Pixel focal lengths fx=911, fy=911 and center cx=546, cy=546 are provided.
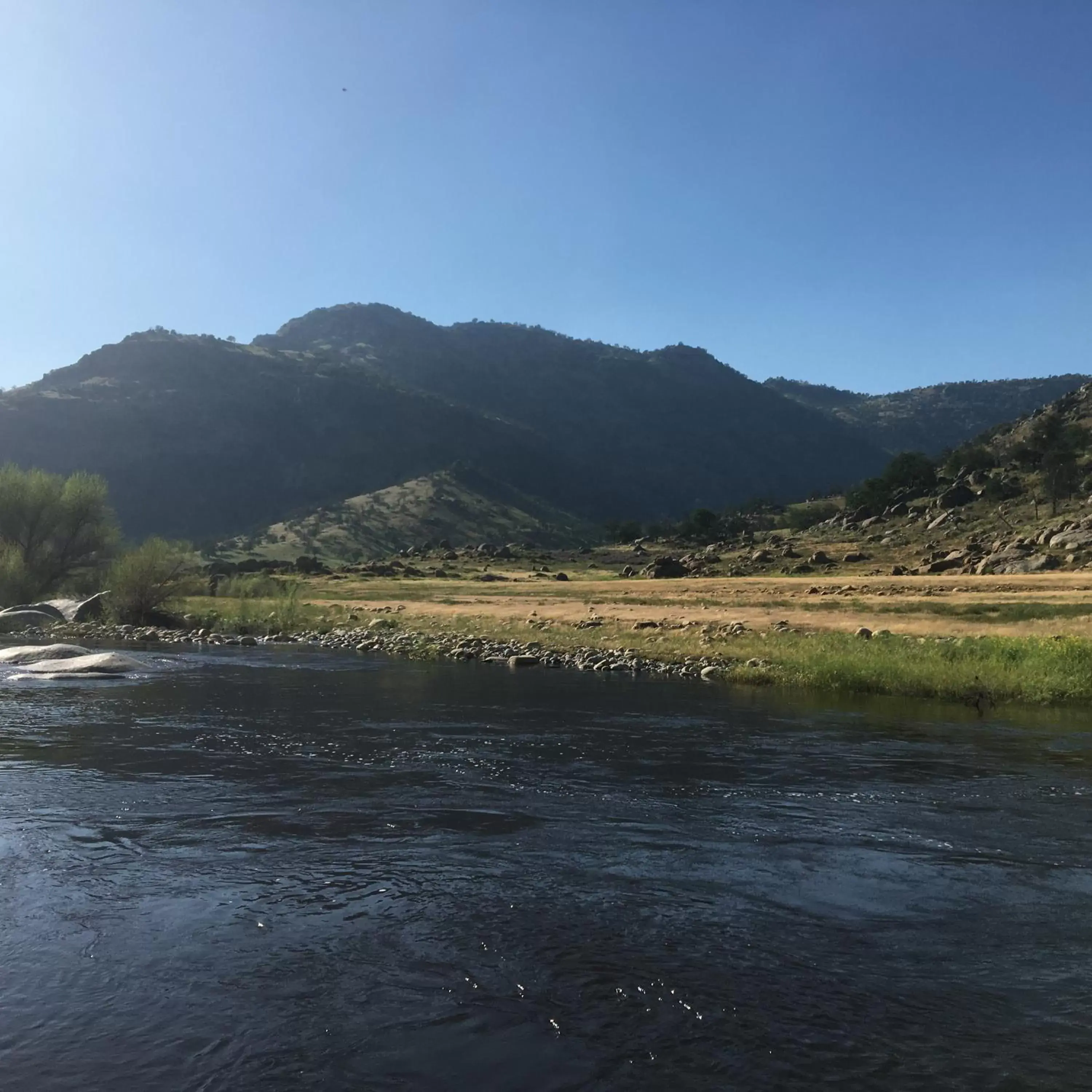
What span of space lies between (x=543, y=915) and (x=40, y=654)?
27.6 metres

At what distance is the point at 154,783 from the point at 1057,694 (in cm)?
2157

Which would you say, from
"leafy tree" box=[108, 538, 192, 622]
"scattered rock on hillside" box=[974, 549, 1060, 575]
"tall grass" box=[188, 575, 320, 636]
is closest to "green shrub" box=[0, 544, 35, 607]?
"leafy tree" box=[108, 538, 192, 622]

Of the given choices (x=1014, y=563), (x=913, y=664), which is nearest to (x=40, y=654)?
(x=913, y=664)

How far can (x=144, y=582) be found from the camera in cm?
4956

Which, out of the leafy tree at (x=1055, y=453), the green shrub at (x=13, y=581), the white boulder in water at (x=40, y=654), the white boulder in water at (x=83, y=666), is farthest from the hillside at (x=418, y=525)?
the white boulder in water at (x=83, y=666)

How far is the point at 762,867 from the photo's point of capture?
1062 centimetres

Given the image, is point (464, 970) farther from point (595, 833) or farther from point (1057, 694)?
point (1057, 694)

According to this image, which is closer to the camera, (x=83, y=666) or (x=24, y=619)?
(x=83, y=666)

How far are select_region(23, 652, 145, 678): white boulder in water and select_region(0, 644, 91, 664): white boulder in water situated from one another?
352 mm

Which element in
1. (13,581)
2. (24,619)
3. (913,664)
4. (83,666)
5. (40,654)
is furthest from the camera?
(13,581)

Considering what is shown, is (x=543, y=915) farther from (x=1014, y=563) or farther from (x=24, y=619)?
(x=1014, y=563)

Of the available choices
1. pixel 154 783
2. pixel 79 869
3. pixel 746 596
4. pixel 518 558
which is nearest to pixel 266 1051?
pixel 79 869

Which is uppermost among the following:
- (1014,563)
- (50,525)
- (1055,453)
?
(1055,453)

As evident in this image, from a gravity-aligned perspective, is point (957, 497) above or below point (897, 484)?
below
